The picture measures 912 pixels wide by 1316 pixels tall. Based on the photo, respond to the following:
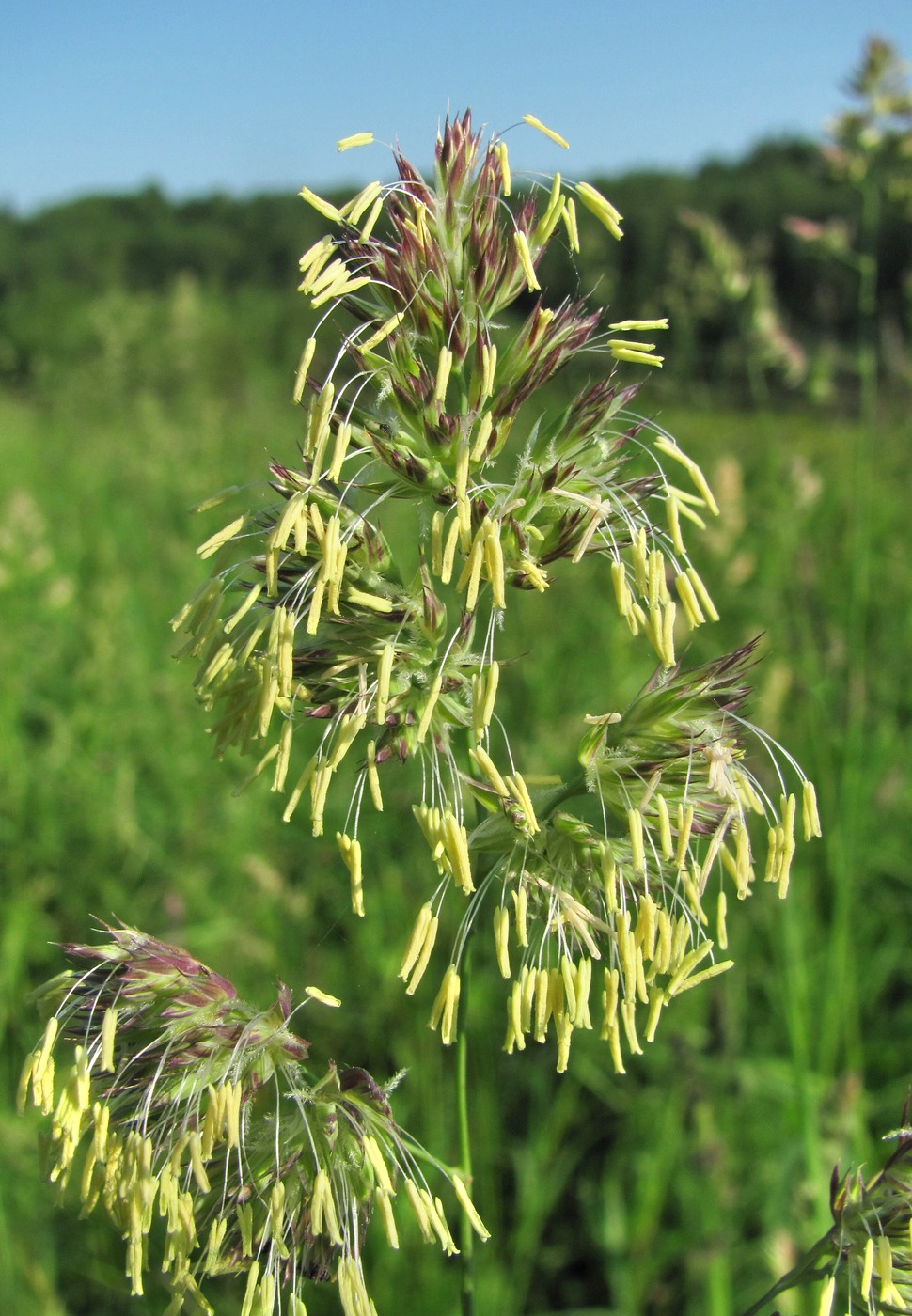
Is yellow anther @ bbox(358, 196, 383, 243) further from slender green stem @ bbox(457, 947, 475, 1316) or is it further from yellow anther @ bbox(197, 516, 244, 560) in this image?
slender green stem @ bbox(457, 947, 475, 1316)

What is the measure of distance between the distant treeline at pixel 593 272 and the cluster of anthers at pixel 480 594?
0.57 feet

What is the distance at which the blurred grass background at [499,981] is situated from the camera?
107 inches

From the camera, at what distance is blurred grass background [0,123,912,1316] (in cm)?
272

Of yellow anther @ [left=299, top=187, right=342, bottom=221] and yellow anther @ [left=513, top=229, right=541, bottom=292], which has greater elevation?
yellow anther @ [left=299, top=187, right=342, bottom=221]

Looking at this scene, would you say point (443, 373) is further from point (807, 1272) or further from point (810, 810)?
point (807, 1272)

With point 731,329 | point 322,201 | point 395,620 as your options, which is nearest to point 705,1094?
point 395,620

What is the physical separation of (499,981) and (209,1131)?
93.5 inches

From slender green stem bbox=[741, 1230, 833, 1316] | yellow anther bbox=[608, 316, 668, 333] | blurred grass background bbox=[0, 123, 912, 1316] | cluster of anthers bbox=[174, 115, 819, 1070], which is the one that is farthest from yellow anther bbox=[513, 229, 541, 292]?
slender green stem bbox=[741, 1230, 833, 1316]

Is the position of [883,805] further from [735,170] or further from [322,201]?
[735,170]

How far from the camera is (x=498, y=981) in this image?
134 inches

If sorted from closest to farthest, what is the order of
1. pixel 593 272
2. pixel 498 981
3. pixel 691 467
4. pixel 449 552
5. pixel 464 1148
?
pixel 449 552 < pixel 691 467 < pixel 464 1148 < pixel 498 981 < pixel 593 272

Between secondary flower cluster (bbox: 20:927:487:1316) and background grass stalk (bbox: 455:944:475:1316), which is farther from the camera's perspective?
background grass stalk (bbox: 455:944:475:1316)

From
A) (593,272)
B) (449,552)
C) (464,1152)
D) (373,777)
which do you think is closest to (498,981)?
(464,1152)

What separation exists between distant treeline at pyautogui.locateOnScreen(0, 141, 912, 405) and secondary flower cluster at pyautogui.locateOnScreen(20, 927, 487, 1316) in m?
1.05
